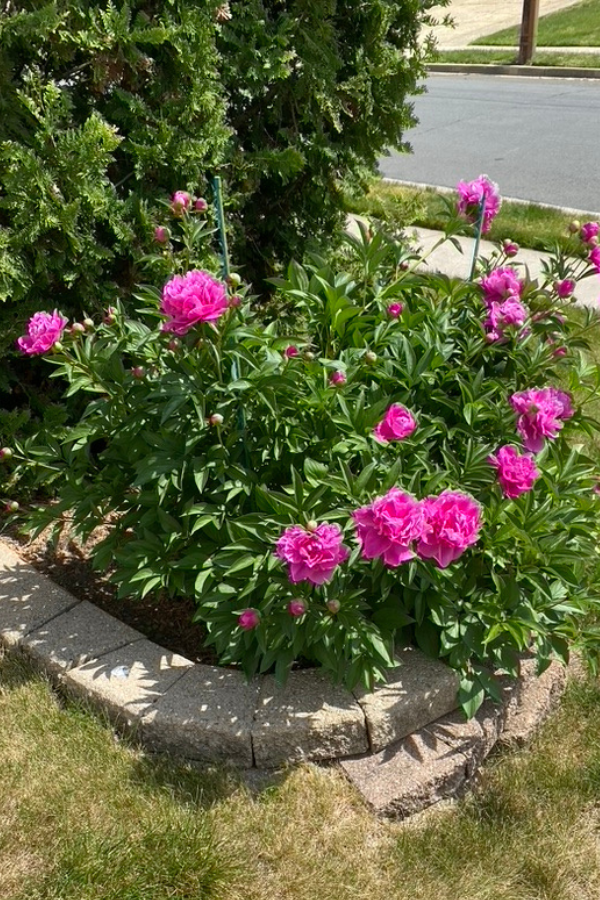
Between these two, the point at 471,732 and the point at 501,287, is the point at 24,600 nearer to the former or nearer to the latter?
the point at 471,732

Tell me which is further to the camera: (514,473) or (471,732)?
(471,732)

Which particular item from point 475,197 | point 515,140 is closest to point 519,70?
point 515,140

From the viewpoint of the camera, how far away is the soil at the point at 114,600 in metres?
2.88

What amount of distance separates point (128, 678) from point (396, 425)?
3.26 ft

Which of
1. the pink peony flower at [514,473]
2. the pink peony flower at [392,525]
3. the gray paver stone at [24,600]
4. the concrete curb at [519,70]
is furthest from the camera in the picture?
the concrete curb at [519,70]

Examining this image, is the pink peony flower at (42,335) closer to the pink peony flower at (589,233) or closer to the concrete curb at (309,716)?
the concrete curb at (309,716)

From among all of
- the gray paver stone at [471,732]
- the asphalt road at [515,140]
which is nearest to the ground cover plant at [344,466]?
the gray paver stone at [471,732]

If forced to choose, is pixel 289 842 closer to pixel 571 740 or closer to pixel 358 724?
pixel 358 724

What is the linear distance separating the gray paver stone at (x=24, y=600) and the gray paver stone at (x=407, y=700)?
96 centimetres

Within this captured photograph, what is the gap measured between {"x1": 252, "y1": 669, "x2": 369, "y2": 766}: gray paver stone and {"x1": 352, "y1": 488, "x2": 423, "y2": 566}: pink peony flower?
0.60m

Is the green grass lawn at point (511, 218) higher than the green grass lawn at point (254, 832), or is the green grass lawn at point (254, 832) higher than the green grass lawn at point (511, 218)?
the green grass lawn at point (511, 218)

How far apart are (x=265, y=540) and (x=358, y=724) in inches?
20.5

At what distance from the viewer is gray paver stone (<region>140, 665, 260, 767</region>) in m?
2.38

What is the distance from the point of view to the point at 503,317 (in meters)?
2.53
